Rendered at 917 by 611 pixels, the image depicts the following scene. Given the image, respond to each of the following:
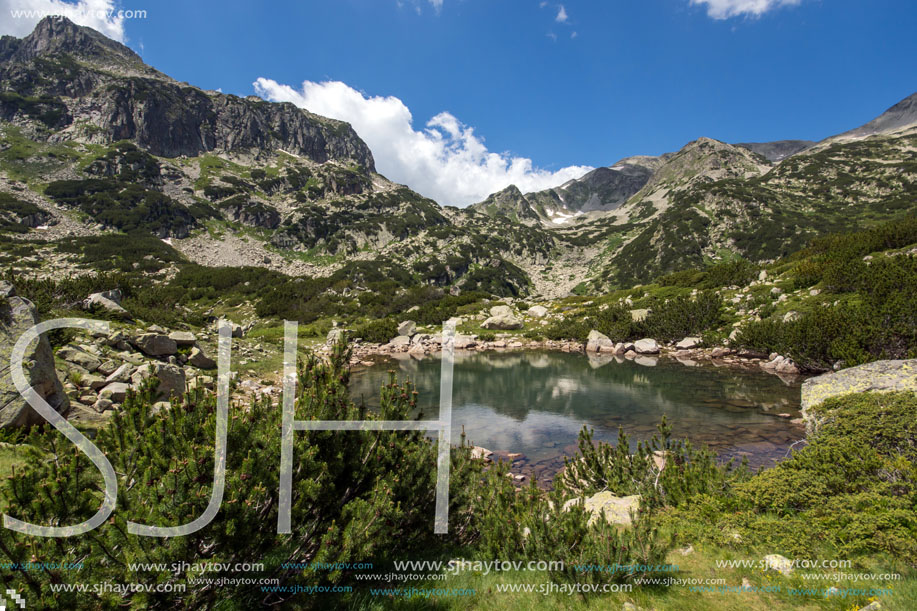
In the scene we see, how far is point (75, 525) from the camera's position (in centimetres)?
276

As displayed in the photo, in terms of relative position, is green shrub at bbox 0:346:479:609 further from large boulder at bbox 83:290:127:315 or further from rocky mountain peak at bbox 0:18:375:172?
rocky mountain peak at bbox 0:18:375:172

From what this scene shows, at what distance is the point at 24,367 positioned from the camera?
6480mm

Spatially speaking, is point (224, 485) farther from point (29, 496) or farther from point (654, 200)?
point (654, 200)

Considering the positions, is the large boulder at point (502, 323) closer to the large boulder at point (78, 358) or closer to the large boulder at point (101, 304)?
the large boulder at point (101, 304)

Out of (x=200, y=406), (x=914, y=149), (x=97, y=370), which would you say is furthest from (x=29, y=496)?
(x=914, y=149)

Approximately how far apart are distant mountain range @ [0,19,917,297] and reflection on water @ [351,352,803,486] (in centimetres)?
4180

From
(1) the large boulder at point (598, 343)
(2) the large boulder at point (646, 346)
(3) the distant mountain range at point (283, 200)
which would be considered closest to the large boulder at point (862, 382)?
(2) the large boulder at point (646, 346)

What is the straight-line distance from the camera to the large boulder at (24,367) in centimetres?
631

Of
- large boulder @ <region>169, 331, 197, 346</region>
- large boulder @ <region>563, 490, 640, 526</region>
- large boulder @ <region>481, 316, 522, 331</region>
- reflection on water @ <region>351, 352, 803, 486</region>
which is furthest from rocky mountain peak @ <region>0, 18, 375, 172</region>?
large boulder @ <region>563, 490, 640, 526</region>

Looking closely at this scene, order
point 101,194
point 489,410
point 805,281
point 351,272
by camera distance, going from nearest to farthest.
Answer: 1. point 489,410
2. point 805,281
3. point 351,272
4. point 101,194

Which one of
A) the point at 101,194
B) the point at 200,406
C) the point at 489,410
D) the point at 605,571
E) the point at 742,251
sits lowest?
the point at 489,410

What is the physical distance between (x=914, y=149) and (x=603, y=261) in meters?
103

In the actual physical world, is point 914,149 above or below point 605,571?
above

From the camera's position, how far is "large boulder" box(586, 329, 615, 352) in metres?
32.3
